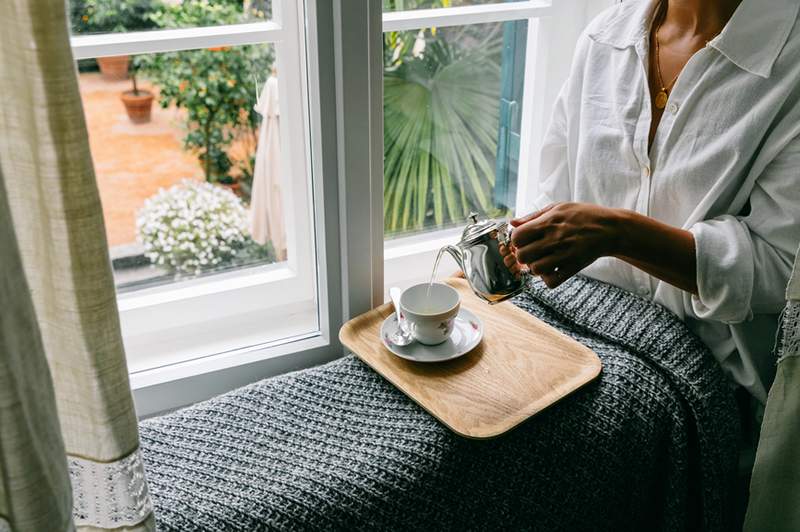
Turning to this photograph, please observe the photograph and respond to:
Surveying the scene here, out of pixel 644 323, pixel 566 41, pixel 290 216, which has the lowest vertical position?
pixel 644 323

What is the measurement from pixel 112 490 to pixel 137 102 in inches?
27.2

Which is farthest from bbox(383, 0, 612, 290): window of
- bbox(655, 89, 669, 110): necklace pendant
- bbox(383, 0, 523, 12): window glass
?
bbox(655, 89, 669, 110): necklace pendant

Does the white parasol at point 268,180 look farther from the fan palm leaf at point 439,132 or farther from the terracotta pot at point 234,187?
the fan palm leaf at point 439,132

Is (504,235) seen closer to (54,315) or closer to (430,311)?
(430,311)

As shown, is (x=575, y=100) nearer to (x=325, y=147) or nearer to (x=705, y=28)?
(x=705, y=28)

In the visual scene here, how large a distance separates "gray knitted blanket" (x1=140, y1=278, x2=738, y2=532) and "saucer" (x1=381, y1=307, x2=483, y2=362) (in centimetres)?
6

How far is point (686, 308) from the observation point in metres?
Result: 1.29

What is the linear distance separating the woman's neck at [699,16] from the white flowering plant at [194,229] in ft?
2.74

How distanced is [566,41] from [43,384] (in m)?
1.28

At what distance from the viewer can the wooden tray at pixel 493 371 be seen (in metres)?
1.11

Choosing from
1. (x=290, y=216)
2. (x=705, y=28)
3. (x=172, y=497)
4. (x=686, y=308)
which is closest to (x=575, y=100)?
(x=705, y=28)

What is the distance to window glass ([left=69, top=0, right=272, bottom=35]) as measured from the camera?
117 cm

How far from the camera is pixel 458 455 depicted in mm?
1064

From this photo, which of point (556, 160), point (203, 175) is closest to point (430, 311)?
point (556, 160)
